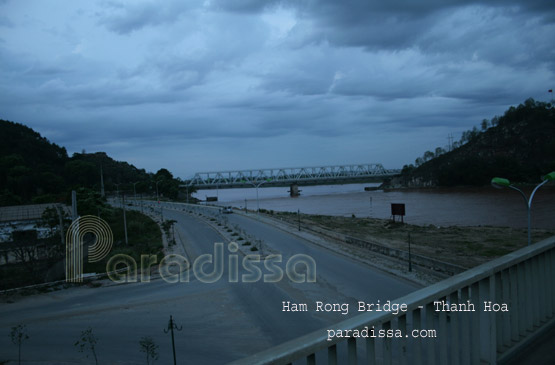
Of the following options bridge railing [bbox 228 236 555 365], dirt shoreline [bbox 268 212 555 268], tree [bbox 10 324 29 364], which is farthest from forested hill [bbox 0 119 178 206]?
bridge railing [bbox 228 236 555 365]

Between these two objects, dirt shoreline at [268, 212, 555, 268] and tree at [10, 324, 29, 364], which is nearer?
tree at [10, 324, 29, 364]

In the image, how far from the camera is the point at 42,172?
45.2m

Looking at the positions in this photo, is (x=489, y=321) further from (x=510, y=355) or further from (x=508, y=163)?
(x=508, y=163)

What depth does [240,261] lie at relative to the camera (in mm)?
16016

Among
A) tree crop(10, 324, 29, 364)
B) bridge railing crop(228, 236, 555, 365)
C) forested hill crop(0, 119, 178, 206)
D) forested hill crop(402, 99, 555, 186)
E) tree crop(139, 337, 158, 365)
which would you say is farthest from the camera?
forested hill crop(402, 99, 555, 186)

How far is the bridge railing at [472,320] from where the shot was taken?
171 cm

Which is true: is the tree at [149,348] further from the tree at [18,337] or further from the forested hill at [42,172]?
the forested hill at [42,172]

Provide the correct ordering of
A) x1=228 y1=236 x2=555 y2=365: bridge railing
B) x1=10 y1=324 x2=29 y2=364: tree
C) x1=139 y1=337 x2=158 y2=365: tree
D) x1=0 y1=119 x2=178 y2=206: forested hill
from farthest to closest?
x1=0 y1=119 x2=178 y2=206: forested hill, x1=10 y1=324 x2=29 y2=364: tree, x1=139 y1=337 x2=158 y2=365: tree, x1=228 y1=236 x2=555 y2=365: bridge railing

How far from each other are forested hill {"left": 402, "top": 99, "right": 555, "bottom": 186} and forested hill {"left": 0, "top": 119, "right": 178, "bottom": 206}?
6203cm

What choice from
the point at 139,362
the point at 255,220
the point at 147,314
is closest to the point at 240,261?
the point at 147,314

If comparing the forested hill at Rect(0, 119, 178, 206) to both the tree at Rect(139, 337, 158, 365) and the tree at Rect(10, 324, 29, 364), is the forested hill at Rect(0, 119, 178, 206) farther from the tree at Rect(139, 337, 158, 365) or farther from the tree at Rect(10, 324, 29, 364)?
the tree at Rect(139, 337, 158, 365)

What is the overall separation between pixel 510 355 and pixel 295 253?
1516cm

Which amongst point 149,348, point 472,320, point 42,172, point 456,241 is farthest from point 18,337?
point 42,172

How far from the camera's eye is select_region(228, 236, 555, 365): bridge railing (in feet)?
5.59
